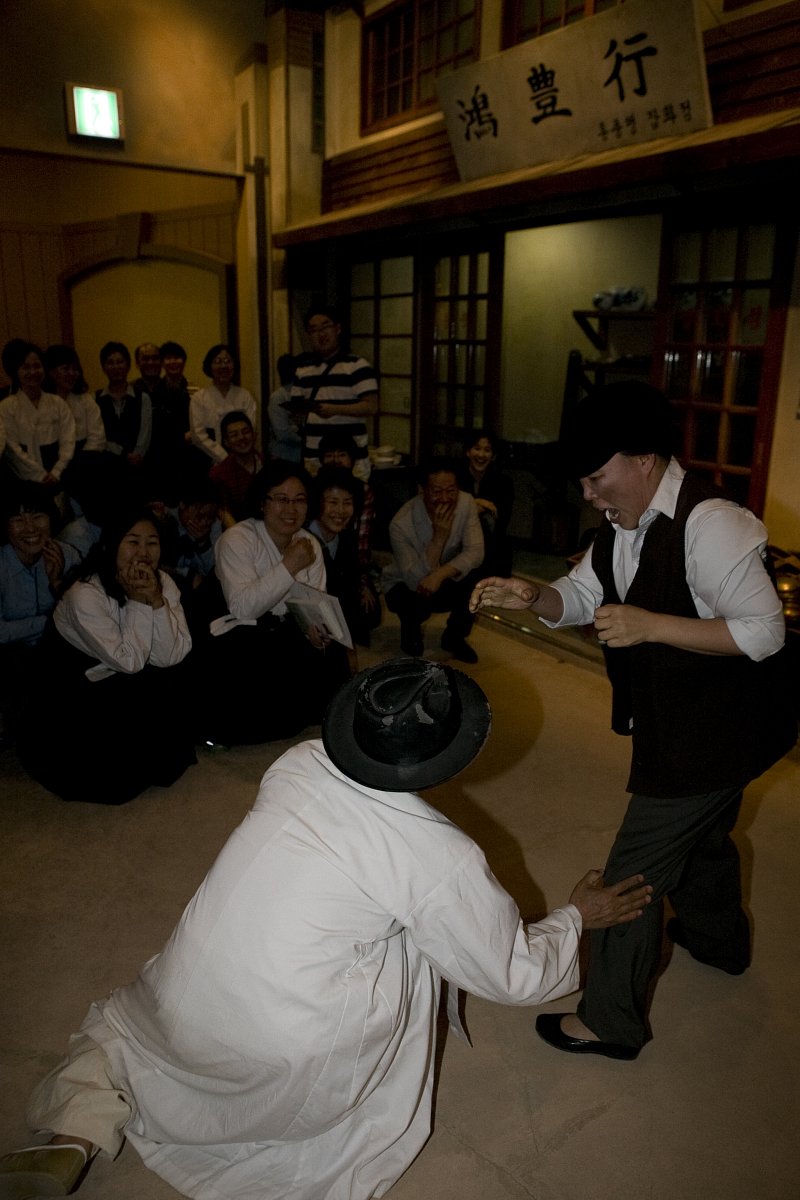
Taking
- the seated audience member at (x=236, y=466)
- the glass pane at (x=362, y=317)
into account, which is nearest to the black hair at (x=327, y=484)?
the seated audience member at (x=236, y=466)

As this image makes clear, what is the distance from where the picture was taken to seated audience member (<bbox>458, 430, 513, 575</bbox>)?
564cm

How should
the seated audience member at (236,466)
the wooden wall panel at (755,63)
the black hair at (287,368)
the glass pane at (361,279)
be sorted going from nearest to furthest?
1. the wooden wall panel at (755,63)
2. the seated audience member at (236,466)
3. the black hair at (287,368)
4. the glass pane at (361,279)

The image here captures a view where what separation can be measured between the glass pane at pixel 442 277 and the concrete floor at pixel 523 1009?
466cm

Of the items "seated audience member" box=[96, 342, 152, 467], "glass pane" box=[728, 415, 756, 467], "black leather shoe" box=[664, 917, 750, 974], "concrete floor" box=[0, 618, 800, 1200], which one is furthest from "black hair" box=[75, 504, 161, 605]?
"glass pane" box=[728, 415, 756, 467]

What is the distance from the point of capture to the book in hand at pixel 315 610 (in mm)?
4031

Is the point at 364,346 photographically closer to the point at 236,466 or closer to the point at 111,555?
the point at 236,466

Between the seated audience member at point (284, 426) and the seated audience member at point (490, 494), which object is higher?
the seated audience member at point (284, 426)

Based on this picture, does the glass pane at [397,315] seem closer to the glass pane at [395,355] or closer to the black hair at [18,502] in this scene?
the glass pane at [395,355]

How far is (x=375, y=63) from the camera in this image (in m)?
7.78

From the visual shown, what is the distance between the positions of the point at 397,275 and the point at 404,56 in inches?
69.3

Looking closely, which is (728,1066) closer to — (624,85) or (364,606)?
(364,606)

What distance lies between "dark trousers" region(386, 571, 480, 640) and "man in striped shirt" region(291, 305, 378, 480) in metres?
1.07

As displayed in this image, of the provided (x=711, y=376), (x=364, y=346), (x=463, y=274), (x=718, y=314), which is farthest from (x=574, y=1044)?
(x=364, y=346)

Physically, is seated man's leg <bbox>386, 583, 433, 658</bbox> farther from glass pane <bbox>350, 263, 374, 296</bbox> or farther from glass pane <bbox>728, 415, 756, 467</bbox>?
glass pane <bbox>350, 263, 374, 296</bbox>
